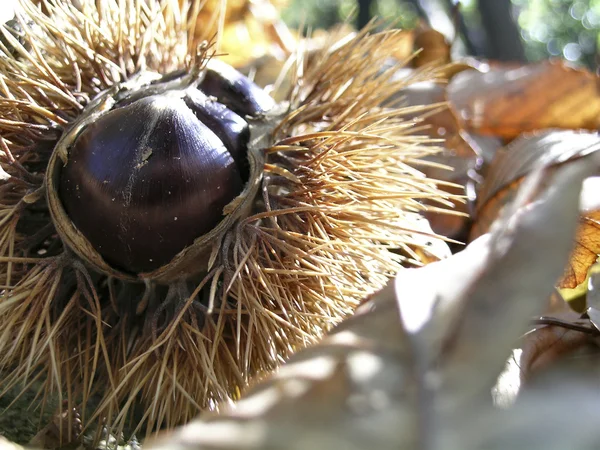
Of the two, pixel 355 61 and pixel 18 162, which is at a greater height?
pixel 18 162

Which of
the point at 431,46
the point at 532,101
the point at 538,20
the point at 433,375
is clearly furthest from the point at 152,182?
the point at 538,20

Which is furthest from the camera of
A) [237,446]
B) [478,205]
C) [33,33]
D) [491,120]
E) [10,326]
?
[491,120]

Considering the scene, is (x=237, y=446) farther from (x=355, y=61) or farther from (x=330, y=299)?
(x=355, y=61)

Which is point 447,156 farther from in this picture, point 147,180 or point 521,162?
point 147,180

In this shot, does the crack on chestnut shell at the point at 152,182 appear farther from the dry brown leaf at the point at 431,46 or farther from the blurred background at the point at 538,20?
the blurred background at the point at 538,20

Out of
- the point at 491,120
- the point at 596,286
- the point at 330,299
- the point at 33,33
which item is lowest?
the point at 491,120

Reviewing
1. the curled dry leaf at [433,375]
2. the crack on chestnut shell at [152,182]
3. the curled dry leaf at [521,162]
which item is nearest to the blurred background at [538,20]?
the curled dry leaf at [521,162]

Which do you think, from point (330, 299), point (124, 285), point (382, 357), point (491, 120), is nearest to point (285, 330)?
point (330, 299)

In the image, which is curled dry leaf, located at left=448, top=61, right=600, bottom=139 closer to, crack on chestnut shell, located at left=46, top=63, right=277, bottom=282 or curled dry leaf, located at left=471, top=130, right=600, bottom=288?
curled dry leaf, located at left=471, top=130, right=600, bottom=288
